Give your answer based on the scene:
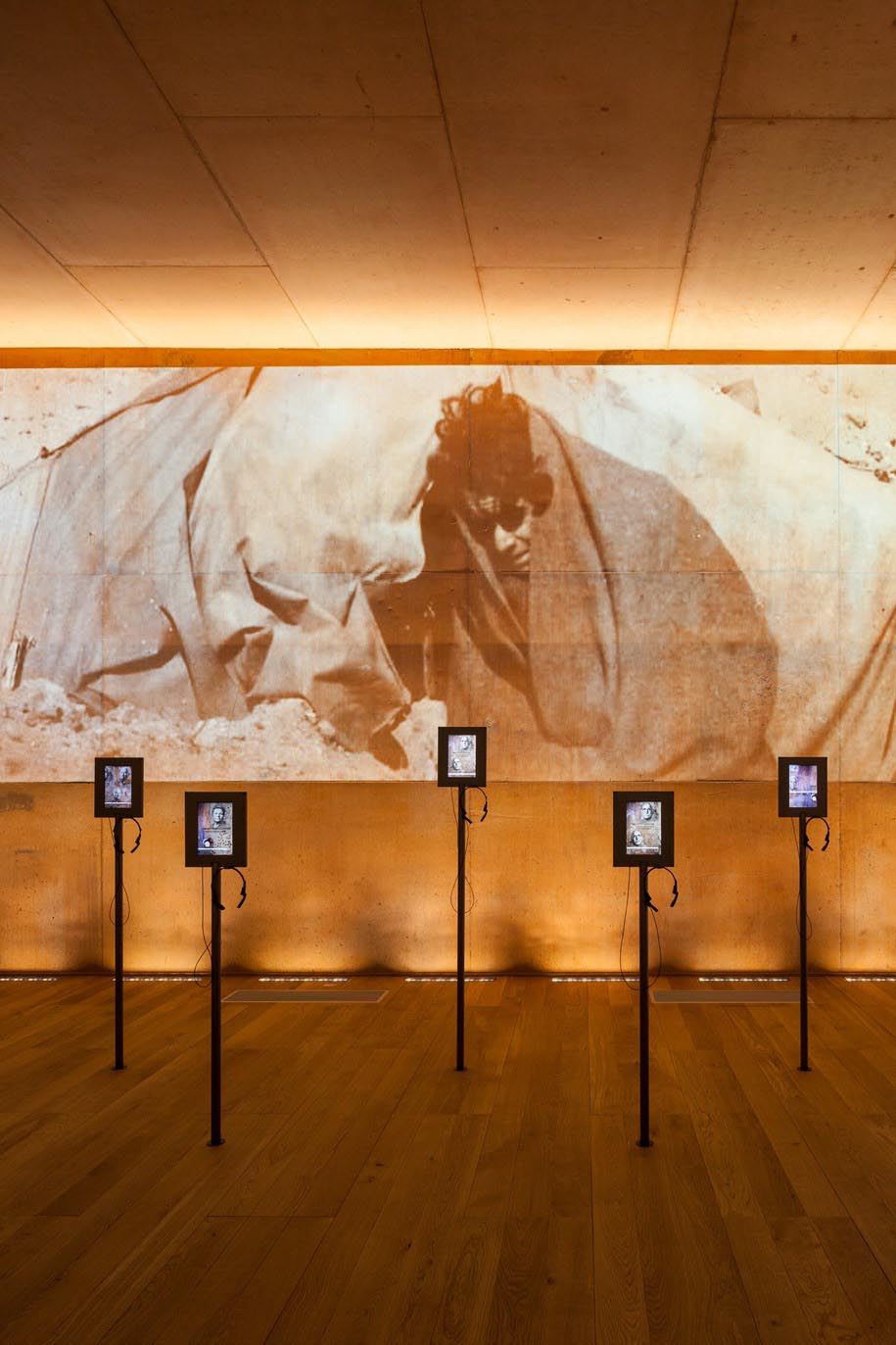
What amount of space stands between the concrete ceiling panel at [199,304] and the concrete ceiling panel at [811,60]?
2.68 metres

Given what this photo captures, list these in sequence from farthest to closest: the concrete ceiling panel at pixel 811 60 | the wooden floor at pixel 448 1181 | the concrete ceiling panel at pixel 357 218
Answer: the concrete ceiling panel at pixel 357 218, the concrete ceiling panel at pixel 811 60, the wooden floor at pixel 448 1181

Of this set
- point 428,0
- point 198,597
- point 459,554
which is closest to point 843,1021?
point 459,554

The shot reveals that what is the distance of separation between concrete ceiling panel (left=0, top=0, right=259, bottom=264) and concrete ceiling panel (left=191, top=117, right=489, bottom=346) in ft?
0.57

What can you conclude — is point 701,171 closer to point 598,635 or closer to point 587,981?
point 598,635

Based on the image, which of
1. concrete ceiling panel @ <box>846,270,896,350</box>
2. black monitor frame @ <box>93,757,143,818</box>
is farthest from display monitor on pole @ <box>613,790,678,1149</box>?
concrete ceiling panel @ <box>846,270,896,350</box>

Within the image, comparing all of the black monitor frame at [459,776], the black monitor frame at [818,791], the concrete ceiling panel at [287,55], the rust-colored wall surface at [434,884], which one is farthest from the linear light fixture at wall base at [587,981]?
the concrete ceiling panel at [287,55]

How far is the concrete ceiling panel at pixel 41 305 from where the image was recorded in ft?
17.3

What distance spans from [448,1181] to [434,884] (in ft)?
10.0

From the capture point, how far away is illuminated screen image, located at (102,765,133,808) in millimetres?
5008

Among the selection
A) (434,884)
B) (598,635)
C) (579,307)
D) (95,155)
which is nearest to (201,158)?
(95,155)

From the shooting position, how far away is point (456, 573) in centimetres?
666

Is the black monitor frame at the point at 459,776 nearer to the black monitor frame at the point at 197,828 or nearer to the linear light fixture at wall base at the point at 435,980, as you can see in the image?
the black monitor frame at the point at 197,828

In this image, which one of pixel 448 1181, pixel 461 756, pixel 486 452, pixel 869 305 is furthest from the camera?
pixel 486 452

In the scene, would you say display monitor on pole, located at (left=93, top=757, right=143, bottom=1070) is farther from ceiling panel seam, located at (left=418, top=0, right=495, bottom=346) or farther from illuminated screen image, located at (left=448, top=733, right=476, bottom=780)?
ceiling panel seam, located at (left=418, top=0, right=495, bottom=346)
